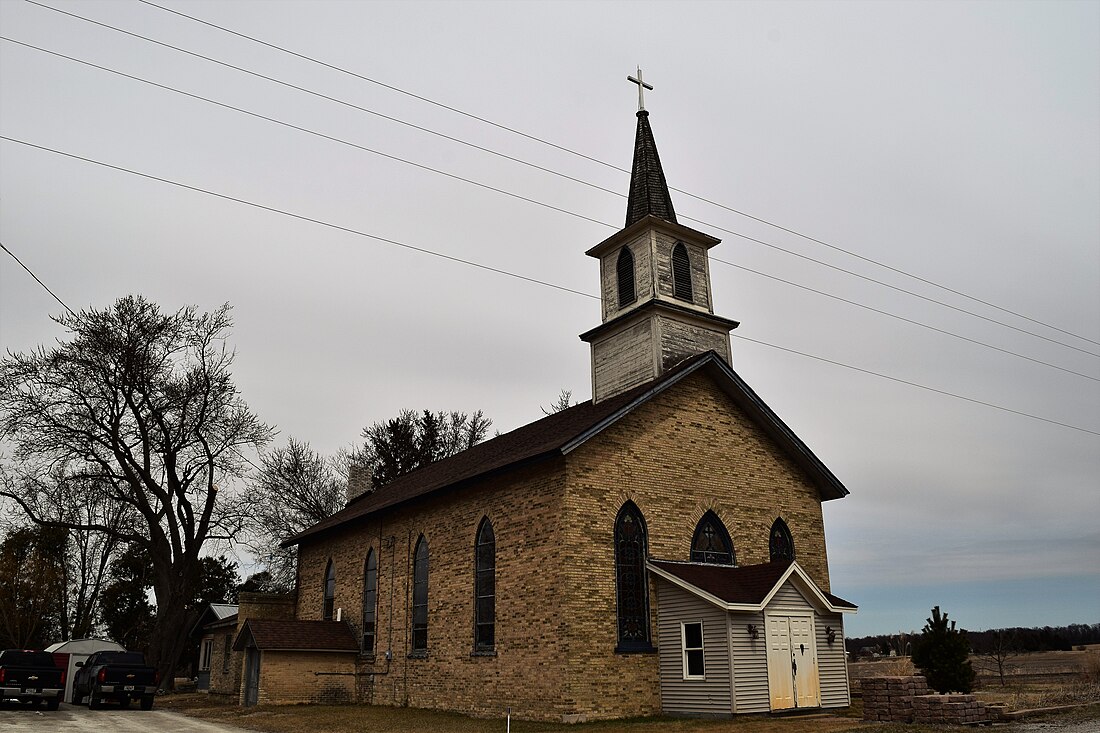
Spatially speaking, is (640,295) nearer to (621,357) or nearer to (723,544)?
(621,357)

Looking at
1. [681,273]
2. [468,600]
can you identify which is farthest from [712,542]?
[681,273]

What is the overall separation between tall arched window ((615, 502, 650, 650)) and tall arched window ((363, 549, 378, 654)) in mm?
11683

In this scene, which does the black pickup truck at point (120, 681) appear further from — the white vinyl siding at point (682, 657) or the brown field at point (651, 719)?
the white vinyl siding at point (682, 657)

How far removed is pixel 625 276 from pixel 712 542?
8.61 metres

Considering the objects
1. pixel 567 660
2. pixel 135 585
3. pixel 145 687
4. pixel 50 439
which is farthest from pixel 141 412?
pixel 135 585

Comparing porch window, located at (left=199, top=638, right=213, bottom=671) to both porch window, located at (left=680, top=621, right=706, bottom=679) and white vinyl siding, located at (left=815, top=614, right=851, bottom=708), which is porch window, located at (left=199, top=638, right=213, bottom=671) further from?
white vinyl siding, located at (left=815, top=614, right=851, bottom=708)

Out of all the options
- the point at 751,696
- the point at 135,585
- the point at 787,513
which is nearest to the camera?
the point at 751,696

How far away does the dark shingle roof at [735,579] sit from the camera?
1928cm

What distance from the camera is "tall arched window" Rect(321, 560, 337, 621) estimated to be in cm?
3297

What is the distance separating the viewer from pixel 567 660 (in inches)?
749

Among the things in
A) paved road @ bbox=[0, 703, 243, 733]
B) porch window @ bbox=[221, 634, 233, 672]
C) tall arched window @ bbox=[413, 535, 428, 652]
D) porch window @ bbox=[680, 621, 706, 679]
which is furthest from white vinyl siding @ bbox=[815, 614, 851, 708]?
porch window @ bbox=[221, 634, 233, 672]

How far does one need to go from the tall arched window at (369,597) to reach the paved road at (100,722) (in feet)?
19.9

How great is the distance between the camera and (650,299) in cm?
2492

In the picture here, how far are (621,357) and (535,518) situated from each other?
21.9 feet
